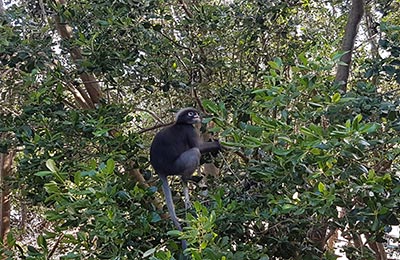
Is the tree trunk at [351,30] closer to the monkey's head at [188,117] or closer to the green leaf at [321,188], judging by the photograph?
the monkey's head at [188,117]

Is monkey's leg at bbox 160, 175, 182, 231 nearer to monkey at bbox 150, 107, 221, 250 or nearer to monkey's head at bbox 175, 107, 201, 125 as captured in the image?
monkey at bbox 150, 107, 221, 250

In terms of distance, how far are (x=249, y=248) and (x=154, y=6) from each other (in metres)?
1.72

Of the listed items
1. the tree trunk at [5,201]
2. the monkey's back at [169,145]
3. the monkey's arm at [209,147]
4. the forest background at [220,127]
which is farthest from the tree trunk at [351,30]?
the tree trunk at [5,201]

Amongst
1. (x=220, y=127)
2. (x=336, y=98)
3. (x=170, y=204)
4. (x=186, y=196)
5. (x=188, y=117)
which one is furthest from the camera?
(x=188, y=117)

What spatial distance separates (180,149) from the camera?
3.52 metres

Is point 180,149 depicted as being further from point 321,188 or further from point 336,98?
point 321,188

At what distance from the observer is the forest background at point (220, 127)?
2059 mm

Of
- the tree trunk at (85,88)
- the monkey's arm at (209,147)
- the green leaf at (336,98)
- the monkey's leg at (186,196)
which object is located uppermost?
the tree trunk at (85,88)

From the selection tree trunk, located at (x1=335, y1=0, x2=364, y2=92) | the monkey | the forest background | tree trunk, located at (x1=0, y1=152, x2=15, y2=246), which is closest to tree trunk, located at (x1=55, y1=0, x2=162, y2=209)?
the forest background

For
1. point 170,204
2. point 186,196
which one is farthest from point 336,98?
point 186,196

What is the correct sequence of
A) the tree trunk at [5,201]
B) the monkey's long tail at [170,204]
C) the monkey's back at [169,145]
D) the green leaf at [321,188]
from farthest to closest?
the tree trunk at [5,201]
the monkey's back at [169,145]
the monkey's long tail at [170,204]
the green leaf at [321,188]

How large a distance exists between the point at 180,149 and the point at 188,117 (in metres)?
0.24

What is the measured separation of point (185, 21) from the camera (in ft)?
11.1

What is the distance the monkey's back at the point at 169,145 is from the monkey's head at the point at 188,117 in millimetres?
42
